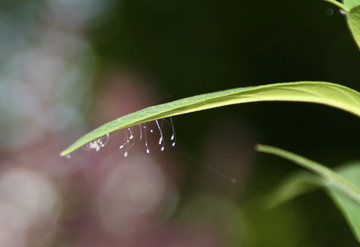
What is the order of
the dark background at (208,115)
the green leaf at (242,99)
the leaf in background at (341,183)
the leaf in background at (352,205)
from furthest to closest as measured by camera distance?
the dark background at (208,115), the leaf in background at (352,205), the leaf in background at (341,183), the green leaf at (242,99)

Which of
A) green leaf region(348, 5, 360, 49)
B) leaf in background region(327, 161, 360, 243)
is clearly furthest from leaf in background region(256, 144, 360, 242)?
green leaf region(348, 5, 360, 49)

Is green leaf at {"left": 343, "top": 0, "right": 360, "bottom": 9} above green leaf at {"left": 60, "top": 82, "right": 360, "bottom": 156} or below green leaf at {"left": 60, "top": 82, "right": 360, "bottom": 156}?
above

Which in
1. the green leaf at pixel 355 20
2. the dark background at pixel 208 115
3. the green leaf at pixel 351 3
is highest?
the green leaf at pixel 351 3

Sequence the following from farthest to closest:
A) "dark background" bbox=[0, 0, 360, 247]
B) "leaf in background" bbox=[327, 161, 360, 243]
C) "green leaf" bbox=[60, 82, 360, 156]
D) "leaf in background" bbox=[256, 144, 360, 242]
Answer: "dark background" bbox=[0, 0, 360, 247] → "leaf in background" bbox=[327, 161, 360, 243] → "leaf in background" bbox=[256, 144, 360, 242] → "green leaf" bbox=[60, 82, 360, 156]

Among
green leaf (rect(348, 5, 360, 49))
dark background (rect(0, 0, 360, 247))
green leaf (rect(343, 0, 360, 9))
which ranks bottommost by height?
dark background (rect(0, 0, 360, 247))

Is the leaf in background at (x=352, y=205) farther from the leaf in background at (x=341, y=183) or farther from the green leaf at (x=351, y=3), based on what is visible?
the green leaf at (x=351, y=3)

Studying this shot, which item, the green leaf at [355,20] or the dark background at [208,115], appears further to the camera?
the dark background at [208,115]

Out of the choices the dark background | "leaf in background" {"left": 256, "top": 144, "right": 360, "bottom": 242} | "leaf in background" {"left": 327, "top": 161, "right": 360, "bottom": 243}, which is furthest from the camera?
the dark background

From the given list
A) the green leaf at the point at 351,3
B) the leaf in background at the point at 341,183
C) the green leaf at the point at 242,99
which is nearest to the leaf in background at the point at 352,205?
the leaf in background at the point at 341,183

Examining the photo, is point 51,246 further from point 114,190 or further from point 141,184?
point 141,184

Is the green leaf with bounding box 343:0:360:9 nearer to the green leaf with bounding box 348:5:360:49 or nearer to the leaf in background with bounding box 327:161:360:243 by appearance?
the green leaf with bounding box 348:5:360:49
